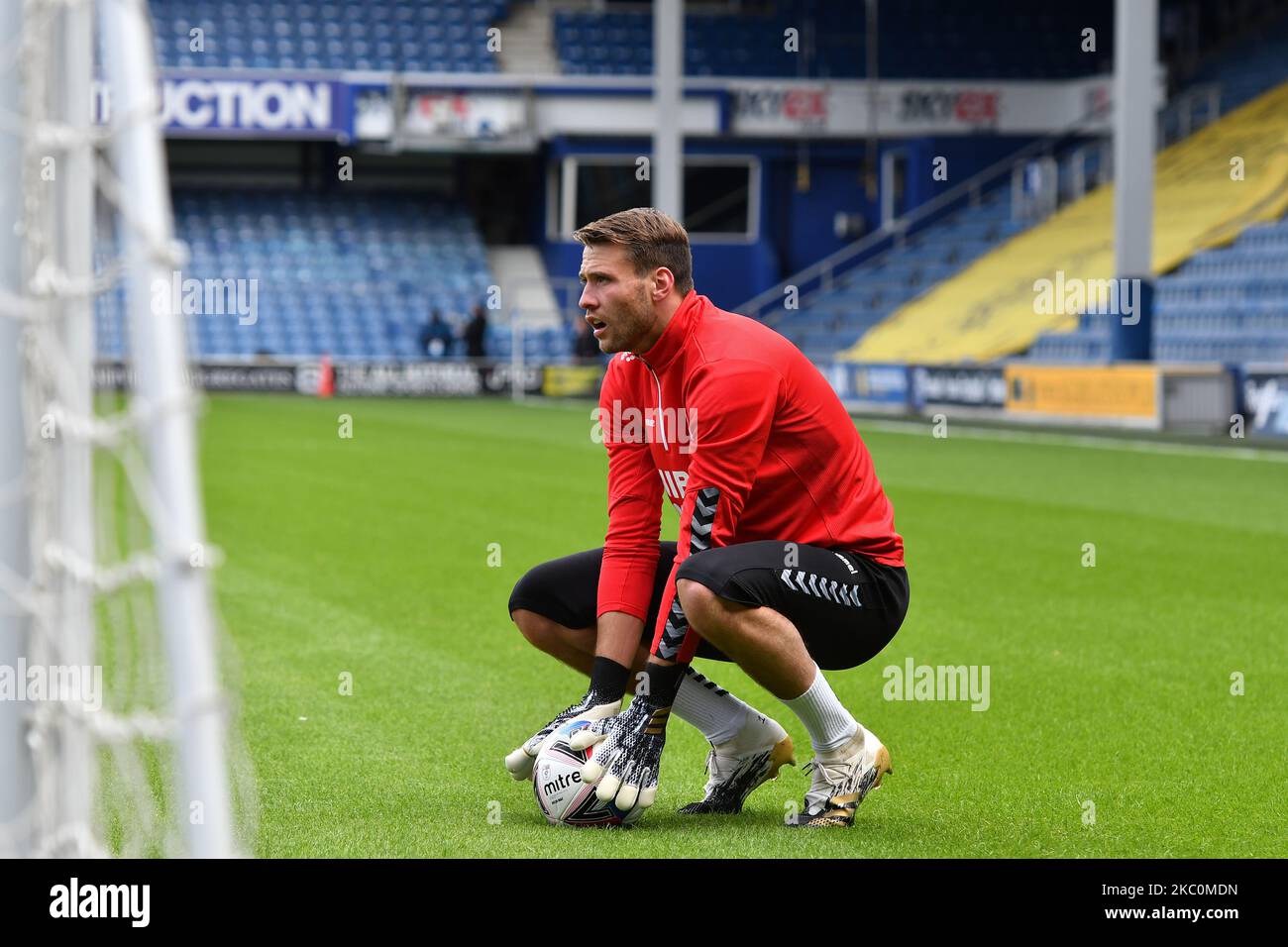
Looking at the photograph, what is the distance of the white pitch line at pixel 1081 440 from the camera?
18891 millimetres

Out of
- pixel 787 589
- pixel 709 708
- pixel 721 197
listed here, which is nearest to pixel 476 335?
pixel 721 197

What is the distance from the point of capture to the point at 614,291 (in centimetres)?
484

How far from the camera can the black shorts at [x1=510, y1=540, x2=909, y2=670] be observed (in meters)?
4.76

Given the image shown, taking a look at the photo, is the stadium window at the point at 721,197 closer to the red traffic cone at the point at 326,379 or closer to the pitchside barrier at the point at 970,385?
the pitchside barrier at the point at 970,385

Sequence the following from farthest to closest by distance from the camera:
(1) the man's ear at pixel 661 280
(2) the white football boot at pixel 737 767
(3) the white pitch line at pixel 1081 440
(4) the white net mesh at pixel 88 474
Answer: (3) the white pitch line at pixel 1081 440, (2) the white football boot at pixel 737 767, (1) the man's ear at pixel 661 280, (4) the white net mesh at pixel 88 474

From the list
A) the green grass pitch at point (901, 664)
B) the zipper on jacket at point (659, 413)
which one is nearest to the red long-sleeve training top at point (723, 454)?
the zipper on jacket at point (659, 413)

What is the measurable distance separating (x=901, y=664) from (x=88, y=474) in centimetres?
526

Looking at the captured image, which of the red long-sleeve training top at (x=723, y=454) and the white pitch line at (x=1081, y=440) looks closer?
the red long-sleeve training top at (x=723, y=454)

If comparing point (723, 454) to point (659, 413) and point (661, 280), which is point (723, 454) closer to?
point (659, 413)

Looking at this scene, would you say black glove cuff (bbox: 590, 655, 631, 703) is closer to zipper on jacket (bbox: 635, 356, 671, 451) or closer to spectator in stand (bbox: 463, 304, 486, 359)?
zipper on jacket (bbox: 635, 356, 671, 451)

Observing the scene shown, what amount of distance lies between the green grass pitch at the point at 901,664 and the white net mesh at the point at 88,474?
4.45ft

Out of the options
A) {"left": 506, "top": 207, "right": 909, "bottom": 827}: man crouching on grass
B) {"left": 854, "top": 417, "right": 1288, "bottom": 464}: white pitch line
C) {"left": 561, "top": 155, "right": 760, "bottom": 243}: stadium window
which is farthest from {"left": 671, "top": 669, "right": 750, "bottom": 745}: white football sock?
{"left": 561, "top": 155, "right": 760, "bottom": 243}: stadium window

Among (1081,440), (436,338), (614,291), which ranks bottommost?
(1081,440)
